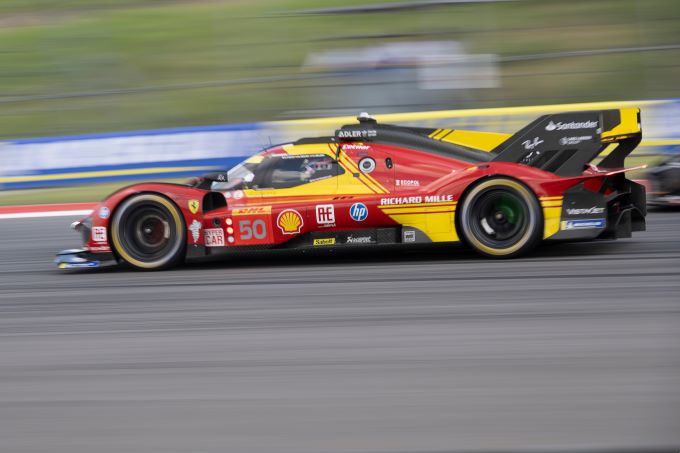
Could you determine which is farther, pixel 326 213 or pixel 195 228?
pixel 195 228

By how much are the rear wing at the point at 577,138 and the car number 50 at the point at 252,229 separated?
7.98 feet

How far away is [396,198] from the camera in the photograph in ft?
25.5

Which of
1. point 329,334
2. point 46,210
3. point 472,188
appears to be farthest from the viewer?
point 46,210

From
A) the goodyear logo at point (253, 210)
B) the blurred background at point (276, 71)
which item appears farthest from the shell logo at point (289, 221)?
the blurred background at point (276, 71)

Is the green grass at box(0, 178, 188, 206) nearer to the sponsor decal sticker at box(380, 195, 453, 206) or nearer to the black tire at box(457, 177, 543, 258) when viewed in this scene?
the sponsor decal sticker at box(380, 195, 453, 206)

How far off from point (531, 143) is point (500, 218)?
734 mm

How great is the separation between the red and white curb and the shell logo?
19.0 feet

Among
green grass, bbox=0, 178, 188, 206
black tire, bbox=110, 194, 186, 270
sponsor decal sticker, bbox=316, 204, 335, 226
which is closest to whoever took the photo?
sponsor decal sticker, bbox=316, 204, 335, 226

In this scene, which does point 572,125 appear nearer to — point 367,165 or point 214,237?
point 367,165

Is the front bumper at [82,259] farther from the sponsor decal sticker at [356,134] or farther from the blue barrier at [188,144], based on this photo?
the blue barrier at [188,144]

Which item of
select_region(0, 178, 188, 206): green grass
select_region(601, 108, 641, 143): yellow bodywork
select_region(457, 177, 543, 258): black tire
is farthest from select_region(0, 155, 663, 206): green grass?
select_region(457, 177, 543, 258): black tire

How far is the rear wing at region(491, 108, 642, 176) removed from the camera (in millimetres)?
7703

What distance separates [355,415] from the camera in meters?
4.28

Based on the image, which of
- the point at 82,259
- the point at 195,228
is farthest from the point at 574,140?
the point at 82,259
